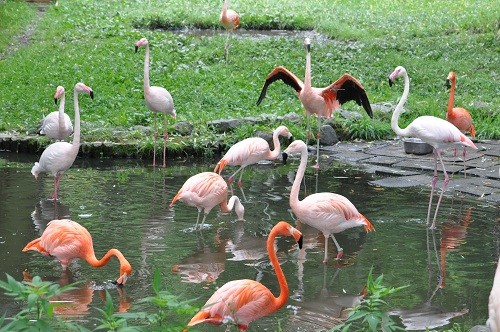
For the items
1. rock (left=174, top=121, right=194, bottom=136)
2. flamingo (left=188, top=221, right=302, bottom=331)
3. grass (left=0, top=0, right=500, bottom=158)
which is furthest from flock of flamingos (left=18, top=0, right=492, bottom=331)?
grass (left=0, top=0, right=500, bottom=158)

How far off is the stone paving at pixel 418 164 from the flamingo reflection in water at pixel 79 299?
13.5 feet

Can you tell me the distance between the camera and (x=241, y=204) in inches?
328

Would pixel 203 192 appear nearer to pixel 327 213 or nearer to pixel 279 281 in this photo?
pixel 327 213

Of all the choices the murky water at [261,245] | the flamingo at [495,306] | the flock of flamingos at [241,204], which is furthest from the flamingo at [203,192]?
the flamingo at [495,306]

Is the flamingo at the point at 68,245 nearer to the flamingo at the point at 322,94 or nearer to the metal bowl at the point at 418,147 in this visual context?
the flamingo at the point at 322,94

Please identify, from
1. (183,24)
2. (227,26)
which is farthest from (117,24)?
(227,26)

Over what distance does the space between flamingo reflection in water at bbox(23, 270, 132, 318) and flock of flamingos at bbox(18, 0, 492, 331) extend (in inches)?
5.6

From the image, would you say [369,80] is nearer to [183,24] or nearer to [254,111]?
[254,111]

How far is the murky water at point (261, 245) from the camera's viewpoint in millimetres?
5941

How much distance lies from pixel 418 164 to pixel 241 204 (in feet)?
9.04

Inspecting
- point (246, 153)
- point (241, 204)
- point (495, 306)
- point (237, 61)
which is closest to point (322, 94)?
point (246, 153)

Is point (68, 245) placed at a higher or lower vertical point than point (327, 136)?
lower

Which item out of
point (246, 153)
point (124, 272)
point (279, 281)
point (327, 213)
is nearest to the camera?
point (279, 281)

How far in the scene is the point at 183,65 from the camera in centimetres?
1445
